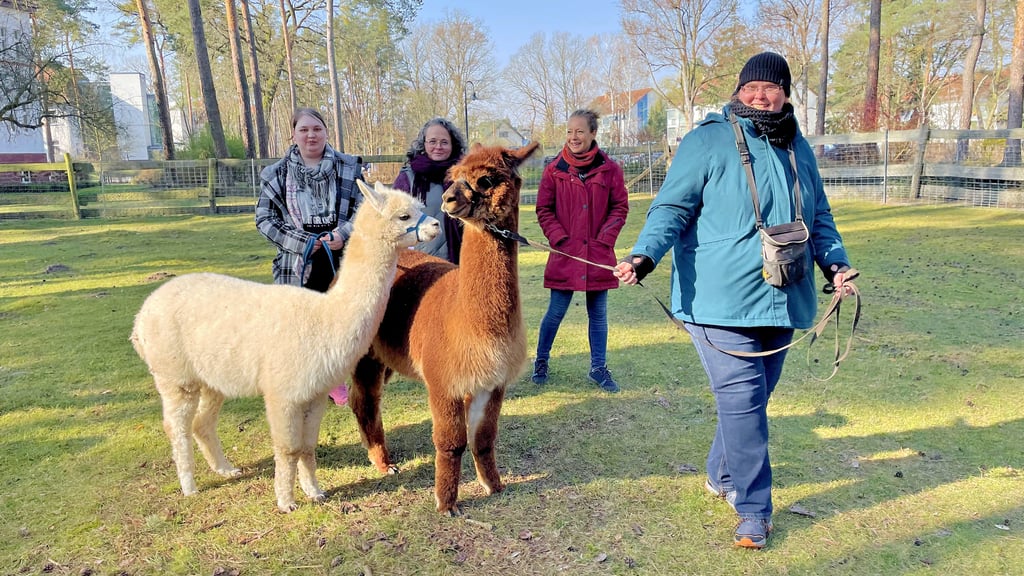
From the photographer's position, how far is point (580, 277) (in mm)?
4691

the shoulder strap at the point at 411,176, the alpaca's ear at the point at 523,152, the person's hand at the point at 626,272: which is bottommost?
the person's hand at the point at 626,272

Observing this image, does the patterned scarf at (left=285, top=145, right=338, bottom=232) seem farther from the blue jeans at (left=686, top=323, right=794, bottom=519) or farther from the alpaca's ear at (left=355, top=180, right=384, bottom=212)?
the blue jeans at (left=686, top=323, right=794, bottom=519)

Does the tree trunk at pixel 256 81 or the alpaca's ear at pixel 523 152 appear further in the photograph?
the tree trunk at pixel 256 81

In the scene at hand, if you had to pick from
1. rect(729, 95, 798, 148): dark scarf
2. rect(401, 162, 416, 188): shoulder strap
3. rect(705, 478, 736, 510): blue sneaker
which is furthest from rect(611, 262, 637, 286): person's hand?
rect(401, 162, 416, 188): shoulder strap

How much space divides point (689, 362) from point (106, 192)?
56.9 feet

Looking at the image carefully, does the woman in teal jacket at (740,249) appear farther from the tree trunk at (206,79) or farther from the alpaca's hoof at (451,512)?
the tree trunk at (206,79)

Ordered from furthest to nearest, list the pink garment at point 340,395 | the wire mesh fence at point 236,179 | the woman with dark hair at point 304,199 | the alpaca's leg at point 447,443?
the wire mesh fence at point 236,179 < the pink garment at point 340,395 < the woman with dark hair at point 304,199 < the alpaca's leg at point 447,443

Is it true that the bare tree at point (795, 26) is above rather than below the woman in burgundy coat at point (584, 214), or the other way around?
above

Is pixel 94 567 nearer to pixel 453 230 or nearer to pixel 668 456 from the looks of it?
pixel 453 230

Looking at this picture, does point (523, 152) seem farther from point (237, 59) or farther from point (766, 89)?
point (237, 59)

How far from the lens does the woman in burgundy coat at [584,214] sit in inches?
183

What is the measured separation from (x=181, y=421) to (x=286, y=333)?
873 mm

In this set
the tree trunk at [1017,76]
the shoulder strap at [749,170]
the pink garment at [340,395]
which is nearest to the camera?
the shoulder strap at [749,170]

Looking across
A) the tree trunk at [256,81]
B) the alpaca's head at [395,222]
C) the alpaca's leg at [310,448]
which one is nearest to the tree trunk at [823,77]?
the tree trunk at [256,81]
